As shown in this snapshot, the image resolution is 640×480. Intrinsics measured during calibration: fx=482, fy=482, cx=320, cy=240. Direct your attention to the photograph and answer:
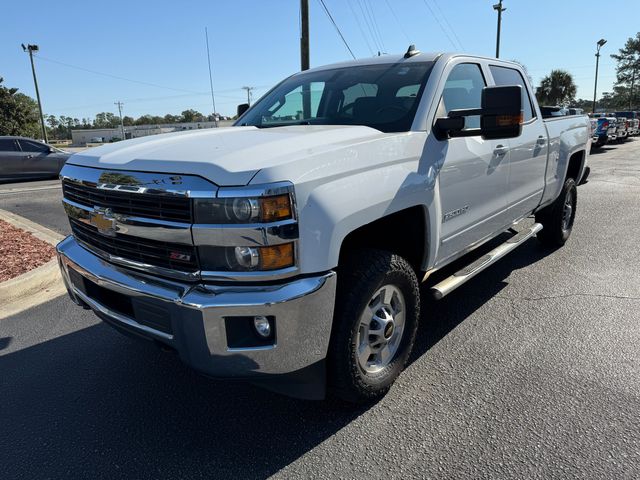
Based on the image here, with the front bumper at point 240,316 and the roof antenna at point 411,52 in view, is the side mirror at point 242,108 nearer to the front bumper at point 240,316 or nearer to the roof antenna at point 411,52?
the roof antenna at point 411,52

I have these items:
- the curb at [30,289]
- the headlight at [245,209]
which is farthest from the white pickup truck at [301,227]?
the curb at [30,289]

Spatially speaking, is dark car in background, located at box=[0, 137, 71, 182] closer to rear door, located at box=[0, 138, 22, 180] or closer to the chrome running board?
rear door, located at box=[0, 138, 22, 180]

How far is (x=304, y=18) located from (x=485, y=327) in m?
12.4

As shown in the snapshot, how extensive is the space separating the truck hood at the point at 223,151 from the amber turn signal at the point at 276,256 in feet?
1.00

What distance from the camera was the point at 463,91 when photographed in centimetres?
352

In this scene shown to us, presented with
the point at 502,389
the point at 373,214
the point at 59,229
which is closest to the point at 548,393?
the point at 502,389

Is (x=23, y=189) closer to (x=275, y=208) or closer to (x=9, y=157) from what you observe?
(x=9, y=157)

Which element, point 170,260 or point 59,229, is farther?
point 59,229

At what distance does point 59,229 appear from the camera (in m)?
7.46

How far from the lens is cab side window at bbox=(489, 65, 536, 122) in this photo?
4.13m

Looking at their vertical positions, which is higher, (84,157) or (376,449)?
(84,157)

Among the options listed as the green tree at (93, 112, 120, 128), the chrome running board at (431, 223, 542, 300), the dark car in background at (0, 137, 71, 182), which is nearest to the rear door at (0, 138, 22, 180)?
the dark car in background at (0, 137, 71, 182)

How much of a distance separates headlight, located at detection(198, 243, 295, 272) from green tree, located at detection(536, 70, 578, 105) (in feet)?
159

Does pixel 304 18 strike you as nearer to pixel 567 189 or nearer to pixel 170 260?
pixel 567 189
